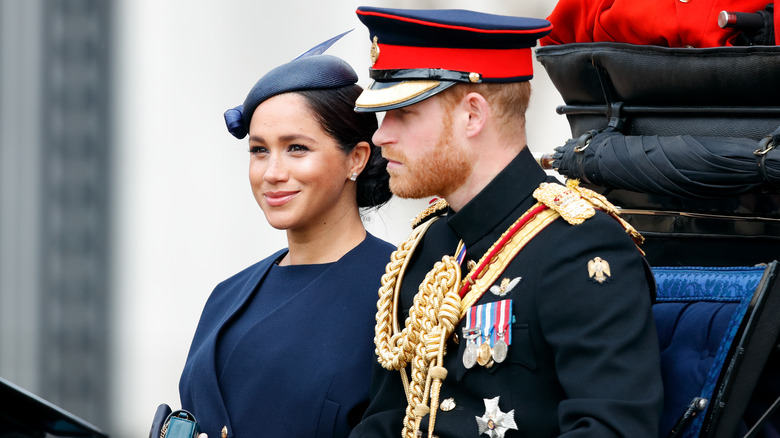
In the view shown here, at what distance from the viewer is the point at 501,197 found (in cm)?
206

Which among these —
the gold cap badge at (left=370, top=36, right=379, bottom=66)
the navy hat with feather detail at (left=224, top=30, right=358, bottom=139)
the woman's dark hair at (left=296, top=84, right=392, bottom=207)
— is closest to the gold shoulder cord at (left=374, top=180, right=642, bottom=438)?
the gold cap badge at (left=370, top=36, right=379, bottom=66)

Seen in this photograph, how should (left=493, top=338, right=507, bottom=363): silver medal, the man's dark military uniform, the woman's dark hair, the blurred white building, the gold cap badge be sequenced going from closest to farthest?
the man's dark military uniform
(left=493, top=338, right=507, bottom=363): silver medal
the gold cap badge
the woman's dark hair
the blurred white building

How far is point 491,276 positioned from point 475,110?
321 millimetres

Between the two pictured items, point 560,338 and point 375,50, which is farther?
point 375,50

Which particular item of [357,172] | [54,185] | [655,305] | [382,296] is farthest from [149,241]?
[655,305]

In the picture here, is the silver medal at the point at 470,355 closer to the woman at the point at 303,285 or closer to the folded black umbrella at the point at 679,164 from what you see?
the woman at the point at 303,285

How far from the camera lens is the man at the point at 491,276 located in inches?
71.0

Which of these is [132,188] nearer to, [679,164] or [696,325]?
[679,164]

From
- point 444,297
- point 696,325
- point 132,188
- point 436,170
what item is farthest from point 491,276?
point 132,188

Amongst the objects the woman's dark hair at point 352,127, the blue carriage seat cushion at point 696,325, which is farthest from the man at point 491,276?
the woman's dark hair at point 352,127

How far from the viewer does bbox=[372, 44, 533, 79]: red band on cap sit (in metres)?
2.07

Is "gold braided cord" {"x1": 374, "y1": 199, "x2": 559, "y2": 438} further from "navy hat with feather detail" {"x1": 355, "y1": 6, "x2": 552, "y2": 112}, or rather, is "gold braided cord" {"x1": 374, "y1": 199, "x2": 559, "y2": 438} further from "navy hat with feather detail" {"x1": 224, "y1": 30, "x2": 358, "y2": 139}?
"navy hat with feather detail" {"x1": 224, "y1": 30, "x2": 358, "y2": 139}

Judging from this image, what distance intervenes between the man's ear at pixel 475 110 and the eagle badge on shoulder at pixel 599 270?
0.35 meters

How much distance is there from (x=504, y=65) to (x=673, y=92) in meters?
0.41
